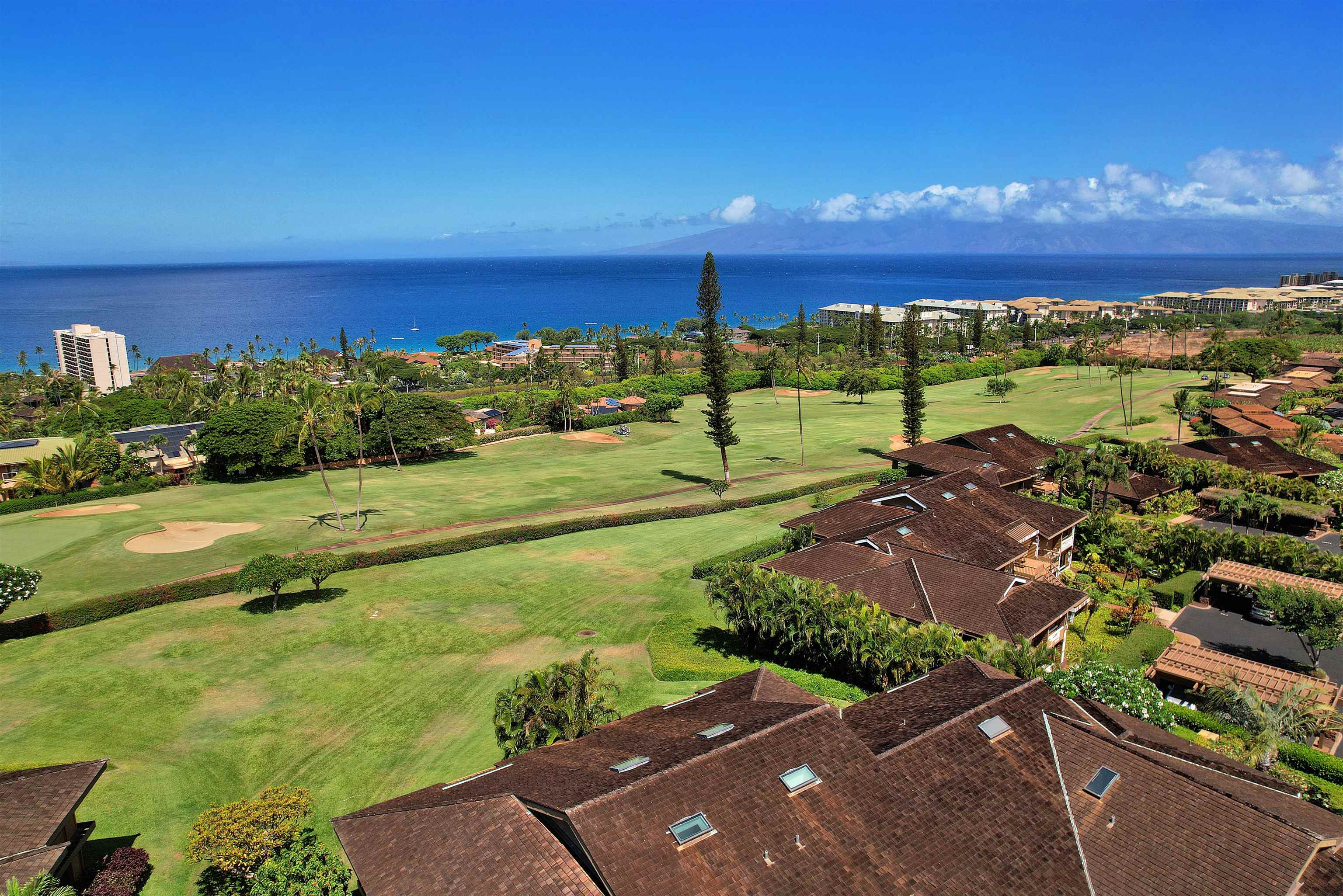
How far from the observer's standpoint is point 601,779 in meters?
15.8

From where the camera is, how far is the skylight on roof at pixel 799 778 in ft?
52.3

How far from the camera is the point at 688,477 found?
208 feet

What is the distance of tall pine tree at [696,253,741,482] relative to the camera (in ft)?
194

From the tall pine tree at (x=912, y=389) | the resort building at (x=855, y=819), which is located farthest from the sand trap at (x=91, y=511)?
the tall pine tree at (x=912, y=389)

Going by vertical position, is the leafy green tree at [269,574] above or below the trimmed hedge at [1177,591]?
above

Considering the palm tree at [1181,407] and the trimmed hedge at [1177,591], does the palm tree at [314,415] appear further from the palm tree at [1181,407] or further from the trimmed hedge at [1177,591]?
the palm tree at [1181,407]

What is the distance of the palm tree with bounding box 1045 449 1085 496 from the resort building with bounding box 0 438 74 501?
2785 inches

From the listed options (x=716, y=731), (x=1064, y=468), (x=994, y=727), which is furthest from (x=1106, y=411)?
(x=716, y=731)

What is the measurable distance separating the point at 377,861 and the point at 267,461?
54599 mm

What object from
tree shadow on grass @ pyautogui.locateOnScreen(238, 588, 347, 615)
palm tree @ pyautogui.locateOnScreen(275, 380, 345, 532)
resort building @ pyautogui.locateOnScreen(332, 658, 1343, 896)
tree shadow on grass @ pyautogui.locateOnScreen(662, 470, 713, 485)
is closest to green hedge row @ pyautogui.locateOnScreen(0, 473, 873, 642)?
tree shadow on grass @ pyautogui.locateOnScreen(238, 588, 347, 615)

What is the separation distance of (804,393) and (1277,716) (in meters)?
90.8

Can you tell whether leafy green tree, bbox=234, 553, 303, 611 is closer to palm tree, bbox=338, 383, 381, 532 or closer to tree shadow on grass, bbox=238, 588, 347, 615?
tree shadow on grass, bbox=238, 588, 347, 615

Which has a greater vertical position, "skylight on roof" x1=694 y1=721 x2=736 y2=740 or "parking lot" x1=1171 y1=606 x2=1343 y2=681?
"skylight on roof" x1=694 y1=721 x2=736 y2=740

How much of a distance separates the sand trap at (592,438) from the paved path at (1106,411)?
42071 mm
